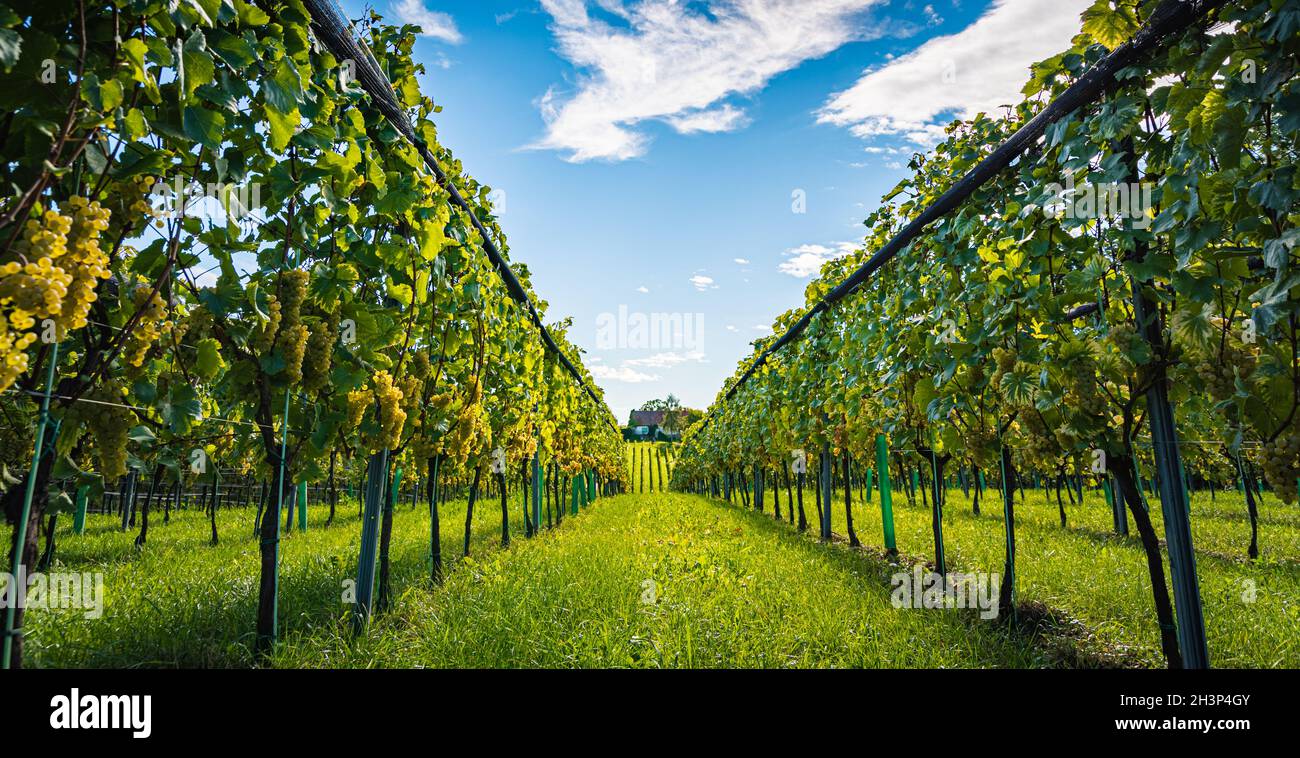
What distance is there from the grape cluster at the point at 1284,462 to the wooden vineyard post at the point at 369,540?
4.09m

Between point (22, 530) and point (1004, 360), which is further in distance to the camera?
point (1004, 360)

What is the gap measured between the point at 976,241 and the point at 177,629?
5308 mm

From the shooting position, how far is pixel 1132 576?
5234 mm

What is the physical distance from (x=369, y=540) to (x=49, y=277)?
2392 mm

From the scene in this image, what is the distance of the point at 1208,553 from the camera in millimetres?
7426

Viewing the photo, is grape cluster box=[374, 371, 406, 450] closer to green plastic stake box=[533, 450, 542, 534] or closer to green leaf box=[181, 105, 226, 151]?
green leaf box=[181, 105, 226, 151]

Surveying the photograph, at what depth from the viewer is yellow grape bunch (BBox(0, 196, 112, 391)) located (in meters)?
1.17

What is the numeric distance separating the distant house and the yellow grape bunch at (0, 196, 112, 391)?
55197mm

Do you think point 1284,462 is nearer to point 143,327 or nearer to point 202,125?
point 202,125

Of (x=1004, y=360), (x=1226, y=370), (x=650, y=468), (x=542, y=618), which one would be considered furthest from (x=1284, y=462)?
(x=650, y=468)

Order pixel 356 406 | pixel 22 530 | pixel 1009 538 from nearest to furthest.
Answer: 1. pixel 22 530
2. pixel 356 406
3. pixel 1009 538

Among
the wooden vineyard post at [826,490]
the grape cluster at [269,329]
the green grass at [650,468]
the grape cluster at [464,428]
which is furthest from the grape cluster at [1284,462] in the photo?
the green grass at [650,468]
